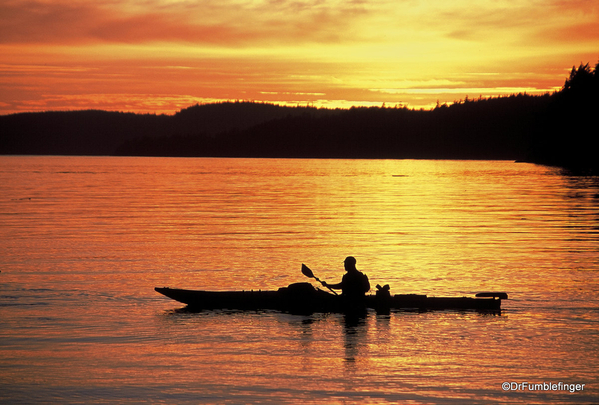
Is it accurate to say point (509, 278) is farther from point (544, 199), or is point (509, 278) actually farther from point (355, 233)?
point (544, 199)

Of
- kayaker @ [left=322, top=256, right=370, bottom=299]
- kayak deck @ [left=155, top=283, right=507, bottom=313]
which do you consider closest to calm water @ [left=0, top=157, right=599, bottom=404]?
kayak deck @ [left=155, top=283, right=507, bottom=313]

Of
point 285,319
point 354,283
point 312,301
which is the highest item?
point 354,283

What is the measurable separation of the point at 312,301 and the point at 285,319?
113 centimetres

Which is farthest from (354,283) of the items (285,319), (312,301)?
(285,319)

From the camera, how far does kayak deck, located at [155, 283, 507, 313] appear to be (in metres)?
19.4

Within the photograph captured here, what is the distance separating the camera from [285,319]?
18.8m

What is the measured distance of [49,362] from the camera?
1461 cm

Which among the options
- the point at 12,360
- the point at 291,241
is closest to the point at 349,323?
the point at 12,360

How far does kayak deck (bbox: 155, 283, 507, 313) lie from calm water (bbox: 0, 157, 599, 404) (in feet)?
1.32

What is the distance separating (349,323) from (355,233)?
63.7 ft

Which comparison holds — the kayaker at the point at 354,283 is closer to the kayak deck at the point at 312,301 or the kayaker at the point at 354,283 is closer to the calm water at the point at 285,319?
the kayak deck at the point at 312,301

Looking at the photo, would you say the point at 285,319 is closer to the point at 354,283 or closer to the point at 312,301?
the point at 312,301

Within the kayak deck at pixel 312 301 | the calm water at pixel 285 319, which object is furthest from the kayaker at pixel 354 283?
the calm water at pixel 285 319

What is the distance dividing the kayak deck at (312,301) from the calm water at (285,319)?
0.40 metres
